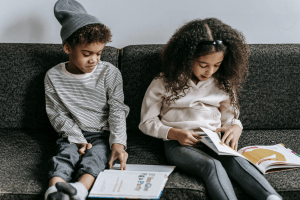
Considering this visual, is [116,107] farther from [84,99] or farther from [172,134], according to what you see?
[172,134]

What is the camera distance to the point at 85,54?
128 centimetres

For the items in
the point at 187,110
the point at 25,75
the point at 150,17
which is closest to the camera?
the point at 187,110

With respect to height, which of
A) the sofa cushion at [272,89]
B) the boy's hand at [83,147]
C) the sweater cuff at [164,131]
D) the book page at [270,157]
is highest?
the sofa cushion at [272,89]

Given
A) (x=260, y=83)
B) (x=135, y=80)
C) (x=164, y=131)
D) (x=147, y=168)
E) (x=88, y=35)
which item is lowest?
(x=147, y=168)

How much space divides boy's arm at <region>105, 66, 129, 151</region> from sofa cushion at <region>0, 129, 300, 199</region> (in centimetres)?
12

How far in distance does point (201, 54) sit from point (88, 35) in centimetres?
51

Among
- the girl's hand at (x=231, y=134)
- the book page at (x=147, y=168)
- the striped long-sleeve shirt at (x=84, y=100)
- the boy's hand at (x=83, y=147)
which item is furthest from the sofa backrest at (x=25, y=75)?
the girl's hand at (x=231, y=134)

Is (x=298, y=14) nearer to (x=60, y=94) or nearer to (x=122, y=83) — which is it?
(x=122, y=83)

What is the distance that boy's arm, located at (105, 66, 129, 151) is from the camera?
1346 mm

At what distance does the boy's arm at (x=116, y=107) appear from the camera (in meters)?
1.35

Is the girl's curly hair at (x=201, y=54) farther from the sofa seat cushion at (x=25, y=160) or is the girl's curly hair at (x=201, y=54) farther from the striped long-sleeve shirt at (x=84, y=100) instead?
the sofa seat cushion at (x=25, y=160)

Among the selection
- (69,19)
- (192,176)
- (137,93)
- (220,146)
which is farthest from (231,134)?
(69,19)

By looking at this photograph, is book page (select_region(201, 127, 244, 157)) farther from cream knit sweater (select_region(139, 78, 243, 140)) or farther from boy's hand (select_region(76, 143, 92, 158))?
boy's hand (select_region(76, 143, 92, 158))

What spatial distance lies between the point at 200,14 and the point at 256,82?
51cm
